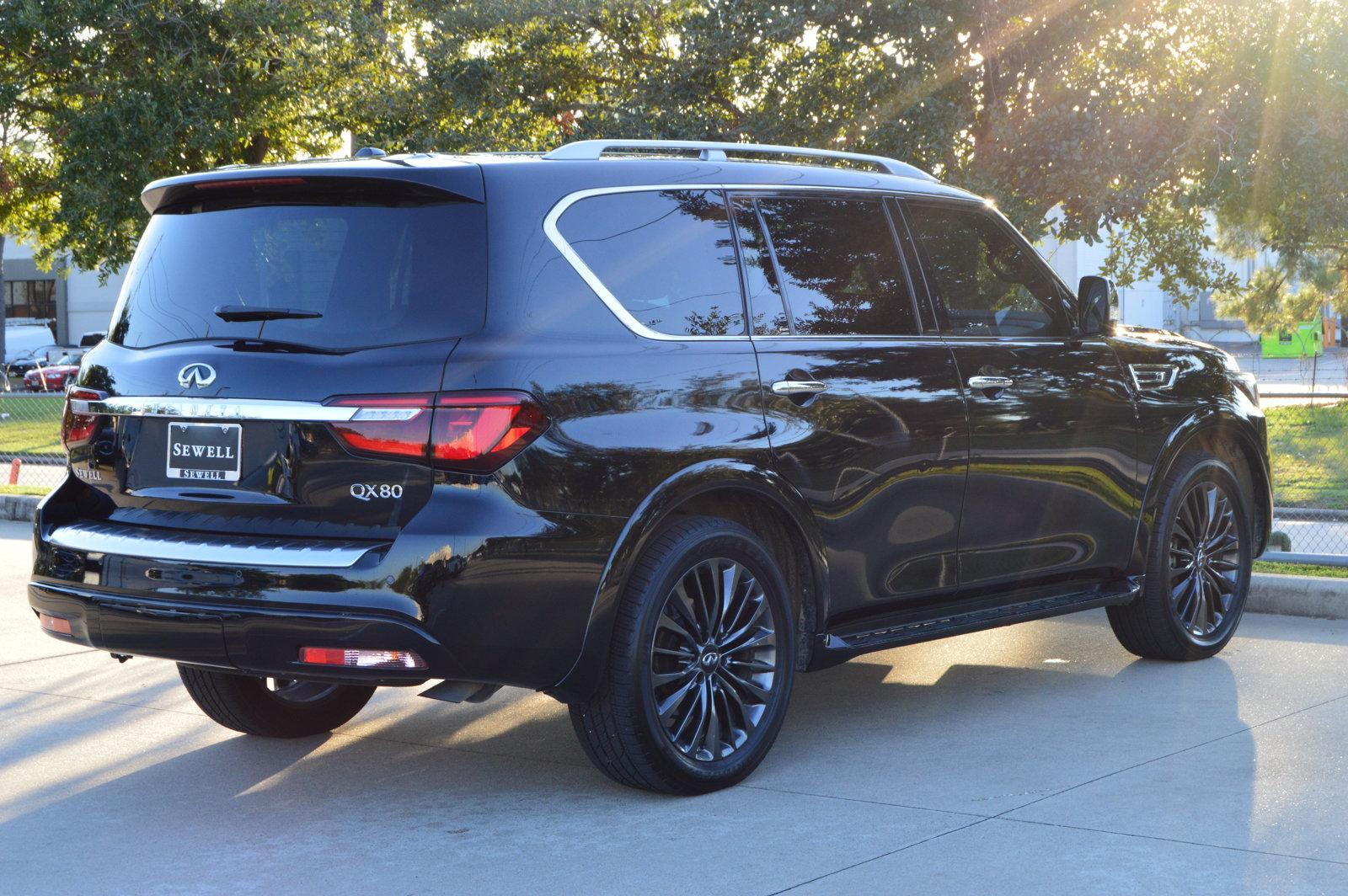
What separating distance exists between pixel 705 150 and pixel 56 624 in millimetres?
2497

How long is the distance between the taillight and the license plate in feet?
1.25

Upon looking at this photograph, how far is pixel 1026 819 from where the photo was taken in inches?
184

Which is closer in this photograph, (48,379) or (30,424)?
(30,424)

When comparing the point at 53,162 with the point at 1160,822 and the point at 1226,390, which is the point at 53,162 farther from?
the point at 1160,822

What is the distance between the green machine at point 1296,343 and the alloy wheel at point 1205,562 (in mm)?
24568

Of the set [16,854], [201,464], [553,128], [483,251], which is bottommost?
[16,854]

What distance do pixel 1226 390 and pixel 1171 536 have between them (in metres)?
0.75

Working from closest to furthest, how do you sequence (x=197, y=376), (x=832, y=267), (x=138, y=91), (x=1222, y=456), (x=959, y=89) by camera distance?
(x=197, y=376), (x=832, y=267), (x=1222, y=456), (x=959, y=89), (x=138, y=91)

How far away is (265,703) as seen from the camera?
229 inches

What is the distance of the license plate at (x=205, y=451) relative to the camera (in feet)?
15.1

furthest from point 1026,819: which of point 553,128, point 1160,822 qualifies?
point 553,128

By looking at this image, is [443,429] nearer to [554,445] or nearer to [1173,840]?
[554,445]

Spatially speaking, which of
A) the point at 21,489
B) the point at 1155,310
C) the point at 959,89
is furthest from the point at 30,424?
the point at 1155,310

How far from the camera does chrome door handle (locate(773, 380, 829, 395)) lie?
5145mm
